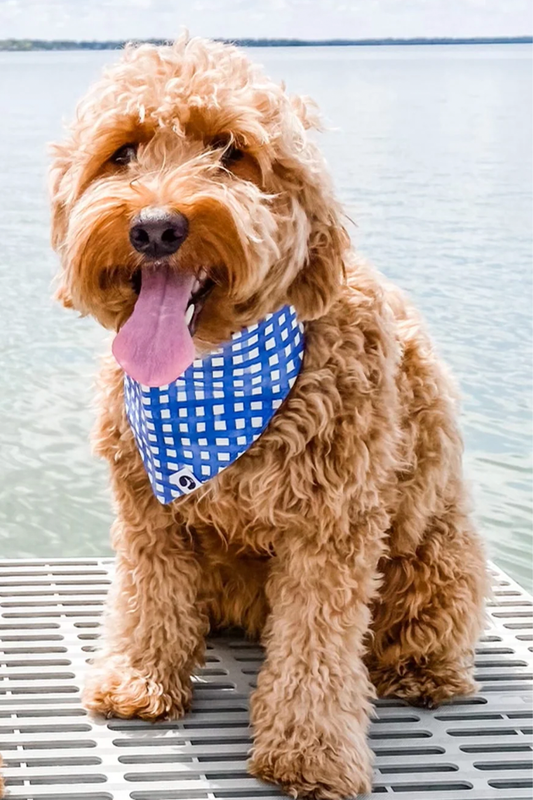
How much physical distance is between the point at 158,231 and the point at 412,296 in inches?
226

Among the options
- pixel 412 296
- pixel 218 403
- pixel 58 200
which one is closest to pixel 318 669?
Result: pixel 218 403

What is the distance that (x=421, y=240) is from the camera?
30.7 feet

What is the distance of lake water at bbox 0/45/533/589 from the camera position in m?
5.36

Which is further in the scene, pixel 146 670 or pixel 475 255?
pixel 475 255

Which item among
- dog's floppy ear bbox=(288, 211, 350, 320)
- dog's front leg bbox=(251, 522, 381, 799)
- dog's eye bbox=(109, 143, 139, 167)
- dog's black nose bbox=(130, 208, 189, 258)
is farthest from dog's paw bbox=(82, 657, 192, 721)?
dog's eye bbox=(109, 143, 139, 167)

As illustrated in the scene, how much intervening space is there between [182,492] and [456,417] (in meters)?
0.83

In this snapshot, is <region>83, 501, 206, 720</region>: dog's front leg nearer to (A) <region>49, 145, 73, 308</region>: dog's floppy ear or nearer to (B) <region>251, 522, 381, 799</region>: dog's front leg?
(B) <region>251, 522, 381, 799</region>: dog's front leg

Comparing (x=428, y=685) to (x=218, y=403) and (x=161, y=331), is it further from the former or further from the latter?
(x=161, y=331)

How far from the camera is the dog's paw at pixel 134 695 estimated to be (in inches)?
119

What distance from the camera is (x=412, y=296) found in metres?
7.97

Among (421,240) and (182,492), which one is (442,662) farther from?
(421,240)

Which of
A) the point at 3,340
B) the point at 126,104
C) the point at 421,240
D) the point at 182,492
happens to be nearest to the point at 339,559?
the point at 182,492

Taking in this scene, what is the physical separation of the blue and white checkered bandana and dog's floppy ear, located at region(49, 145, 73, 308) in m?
0.33

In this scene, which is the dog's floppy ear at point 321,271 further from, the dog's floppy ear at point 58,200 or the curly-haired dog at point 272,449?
the dog's floppy ear at point 58,200
